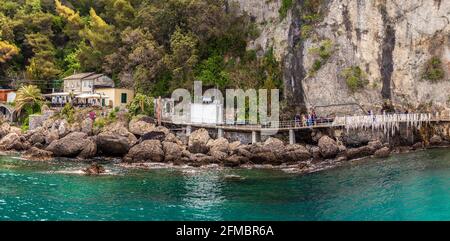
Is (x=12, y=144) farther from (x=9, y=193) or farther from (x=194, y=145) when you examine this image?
(x=9, y=193)

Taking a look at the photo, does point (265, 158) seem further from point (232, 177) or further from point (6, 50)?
point (6, 50)

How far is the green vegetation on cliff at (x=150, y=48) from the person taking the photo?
54094 millimetres

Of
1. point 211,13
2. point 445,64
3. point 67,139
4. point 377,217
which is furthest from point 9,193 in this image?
point 445,64

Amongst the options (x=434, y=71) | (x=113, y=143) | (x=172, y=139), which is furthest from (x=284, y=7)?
(x=113, y=143)

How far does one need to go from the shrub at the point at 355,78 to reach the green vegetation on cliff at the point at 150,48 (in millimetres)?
7238

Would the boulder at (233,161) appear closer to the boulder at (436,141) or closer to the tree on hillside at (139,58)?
the boulder at (436,141)

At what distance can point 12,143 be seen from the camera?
48.5 metres

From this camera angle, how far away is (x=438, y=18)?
1789 inches

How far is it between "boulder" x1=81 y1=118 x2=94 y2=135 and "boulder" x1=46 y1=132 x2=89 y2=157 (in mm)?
4965

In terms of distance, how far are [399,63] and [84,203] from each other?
3336cm

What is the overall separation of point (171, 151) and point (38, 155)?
11.8 m

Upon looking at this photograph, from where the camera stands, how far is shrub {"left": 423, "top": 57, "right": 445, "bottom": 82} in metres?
45.2

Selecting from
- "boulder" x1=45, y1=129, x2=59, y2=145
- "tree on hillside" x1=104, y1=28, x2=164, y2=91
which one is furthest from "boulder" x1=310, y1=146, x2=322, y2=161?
"boulder" x1=45, y1=129, x2=59, y2=145
